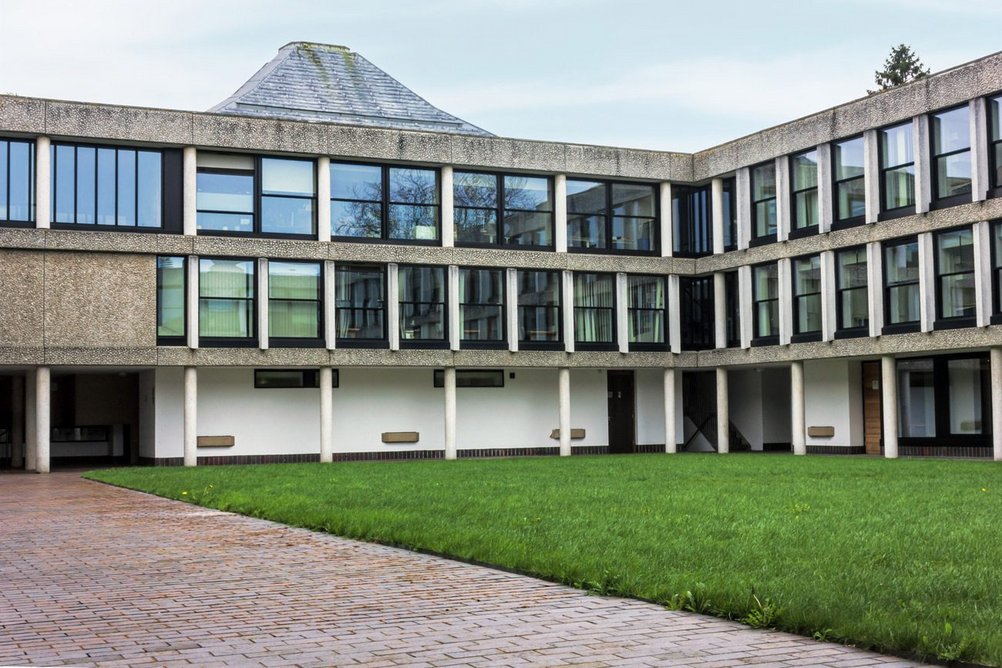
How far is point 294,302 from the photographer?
32.0m

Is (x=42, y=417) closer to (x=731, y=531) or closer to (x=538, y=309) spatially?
(x=538, y=309)

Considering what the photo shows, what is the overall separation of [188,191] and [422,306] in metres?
6.93

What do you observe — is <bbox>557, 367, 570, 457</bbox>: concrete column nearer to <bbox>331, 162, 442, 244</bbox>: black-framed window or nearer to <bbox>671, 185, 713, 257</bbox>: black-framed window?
<bbox>331, 162, 442, 244</bbox>: black-framed window

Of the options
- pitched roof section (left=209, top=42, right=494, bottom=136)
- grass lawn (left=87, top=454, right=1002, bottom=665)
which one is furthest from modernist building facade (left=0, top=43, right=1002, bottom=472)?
grass lawn (left=87, top=454, right=1002, bottom=665)

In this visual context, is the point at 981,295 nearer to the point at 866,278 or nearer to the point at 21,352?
the point at 866,278

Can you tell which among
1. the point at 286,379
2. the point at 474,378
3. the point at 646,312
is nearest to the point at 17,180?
the point at 286,379

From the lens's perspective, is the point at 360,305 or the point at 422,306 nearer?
the point at 360,305

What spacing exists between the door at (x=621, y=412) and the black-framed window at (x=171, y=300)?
13.4 m

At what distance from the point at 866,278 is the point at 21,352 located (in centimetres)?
2059

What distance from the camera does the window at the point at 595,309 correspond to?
35.3 m

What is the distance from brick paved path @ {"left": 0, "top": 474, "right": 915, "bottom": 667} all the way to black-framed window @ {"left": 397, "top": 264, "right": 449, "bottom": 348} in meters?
21.2

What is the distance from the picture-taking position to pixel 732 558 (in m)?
9.62

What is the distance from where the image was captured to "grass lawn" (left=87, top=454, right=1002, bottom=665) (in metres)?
7.32

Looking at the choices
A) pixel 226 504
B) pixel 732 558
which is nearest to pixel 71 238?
pixel 226 504
